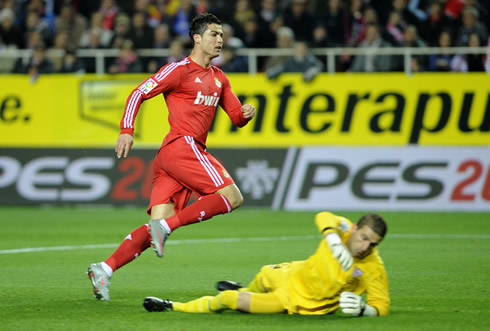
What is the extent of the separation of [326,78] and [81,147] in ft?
15.2

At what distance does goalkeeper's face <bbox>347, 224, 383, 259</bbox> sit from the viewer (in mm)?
6066

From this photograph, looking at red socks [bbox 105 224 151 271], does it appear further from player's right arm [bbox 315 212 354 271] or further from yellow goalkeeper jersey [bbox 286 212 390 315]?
player's right arm [bbox 315 212 354 271]

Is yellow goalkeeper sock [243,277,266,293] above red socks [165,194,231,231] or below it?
below

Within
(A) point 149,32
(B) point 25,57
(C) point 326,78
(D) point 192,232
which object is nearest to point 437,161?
(C) point 326,78

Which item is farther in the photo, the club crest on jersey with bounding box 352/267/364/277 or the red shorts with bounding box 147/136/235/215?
the red shorts with bounding box 147/136/235/215

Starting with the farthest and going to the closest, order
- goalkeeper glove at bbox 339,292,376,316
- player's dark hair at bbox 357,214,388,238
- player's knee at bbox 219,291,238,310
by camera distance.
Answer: player's knee at bbox 219,291,238,310 < goalkeeper glove at bbox 339,292,376,316 < player's dark hair at bbox 357,214,388,238

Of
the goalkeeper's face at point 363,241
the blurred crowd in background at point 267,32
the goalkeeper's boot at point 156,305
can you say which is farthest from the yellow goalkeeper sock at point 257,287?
the blurred crowd in background at point 267,32

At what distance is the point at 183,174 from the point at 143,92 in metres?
0.74

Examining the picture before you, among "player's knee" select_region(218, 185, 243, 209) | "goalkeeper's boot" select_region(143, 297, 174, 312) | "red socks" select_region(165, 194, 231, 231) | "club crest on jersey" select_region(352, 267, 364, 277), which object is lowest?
"goalkeeper's boot" select_region(143, 297, 174, 312)

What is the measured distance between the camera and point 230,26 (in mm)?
18297

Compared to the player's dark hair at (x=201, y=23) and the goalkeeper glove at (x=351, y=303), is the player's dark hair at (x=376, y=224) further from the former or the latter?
the player's dark hair at (x=201, y=23)

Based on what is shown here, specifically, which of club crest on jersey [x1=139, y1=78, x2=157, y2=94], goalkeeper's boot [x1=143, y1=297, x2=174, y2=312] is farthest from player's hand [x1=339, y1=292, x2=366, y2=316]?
club crest on jersey [x1=139, y1=78, x2=157, y2=94]

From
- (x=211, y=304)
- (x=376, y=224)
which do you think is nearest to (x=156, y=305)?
(x=211, y=304)

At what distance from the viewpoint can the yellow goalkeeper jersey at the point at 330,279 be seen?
622 cm
